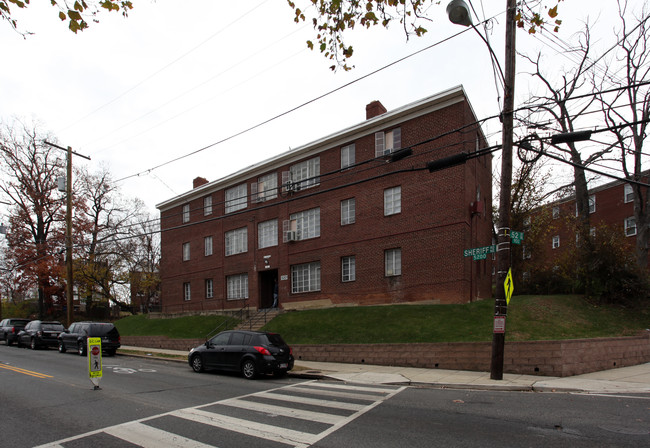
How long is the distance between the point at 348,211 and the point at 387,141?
4541 mm

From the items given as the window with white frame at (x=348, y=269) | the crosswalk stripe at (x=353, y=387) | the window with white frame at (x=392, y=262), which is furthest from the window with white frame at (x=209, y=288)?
the crosswalk stripe at (x=353, y=387)

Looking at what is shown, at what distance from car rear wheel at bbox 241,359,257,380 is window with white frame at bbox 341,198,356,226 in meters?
12.8

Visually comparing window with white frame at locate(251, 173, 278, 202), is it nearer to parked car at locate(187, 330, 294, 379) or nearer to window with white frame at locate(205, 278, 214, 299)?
window with white frame at locate(205, 278, 214, 299)

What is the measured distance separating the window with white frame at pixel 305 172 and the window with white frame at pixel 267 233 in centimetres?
301

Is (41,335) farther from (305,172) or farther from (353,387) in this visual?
(353,387)

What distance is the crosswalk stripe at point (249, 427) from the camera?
21.3 feet

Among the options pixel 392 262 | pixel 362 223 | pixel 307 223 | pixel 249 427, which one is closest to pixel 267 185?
pixel 307 223

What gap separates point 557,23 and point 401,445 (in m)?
7.13

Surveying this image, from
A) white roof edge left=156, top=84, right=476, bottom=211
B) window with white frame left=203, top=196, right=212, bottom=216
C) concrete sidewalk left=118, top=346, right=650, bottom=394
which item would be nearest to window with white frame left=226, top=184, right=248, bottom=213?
white roof edge left=156, top=84, right=476, bottom=211

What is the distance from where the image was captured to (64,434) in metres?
6.95

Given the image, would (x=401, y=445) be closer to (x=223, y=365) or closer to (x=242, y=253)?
(x=223, y=365)

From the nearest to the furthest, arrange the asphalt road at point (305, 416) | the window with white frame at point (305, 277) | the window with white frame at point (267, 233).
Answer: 1. the asphalt road at point (305, 416)
2. the window with white frame at point (305, 277)
3. the window with white frame at point (267, 233)

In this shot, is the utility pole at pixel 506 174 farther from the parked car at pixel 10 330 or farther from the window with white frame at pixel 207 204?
the parked car at pixel 10 330

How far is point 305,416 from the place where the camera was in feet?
26.3
